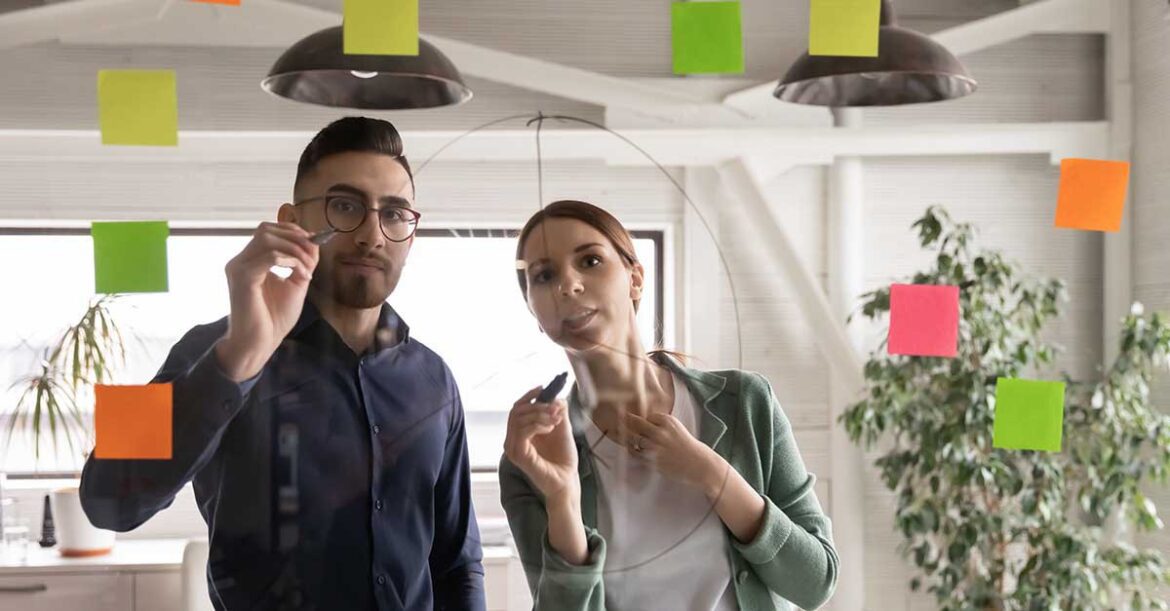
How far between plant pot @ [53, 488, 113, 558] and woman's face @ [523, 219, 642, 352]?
28cm

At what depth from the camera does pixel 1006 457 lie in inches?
47.7

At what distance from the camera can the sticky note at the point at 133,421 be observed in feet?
1.98

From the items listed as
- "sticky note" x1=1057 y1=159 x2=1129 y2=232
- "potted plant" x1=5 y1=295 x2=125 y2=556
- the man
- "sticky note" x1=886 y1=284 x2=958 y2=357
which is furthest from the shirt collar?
"sticky note" x1=1057 y1=159 x2=1129 y2=232

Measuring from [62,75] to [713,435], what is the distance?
0.45 m

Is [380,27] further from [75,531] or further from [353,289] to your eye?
[75,531]

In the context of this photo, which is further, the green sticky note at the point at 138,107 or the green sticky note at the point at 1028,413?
the green sticky note at the point at 1028,413

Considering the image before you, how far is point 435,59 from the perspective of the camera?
67cm

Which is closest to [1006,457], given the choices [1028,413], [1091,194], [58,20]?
[1028,413]

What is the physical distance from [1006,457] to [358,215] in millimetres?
880

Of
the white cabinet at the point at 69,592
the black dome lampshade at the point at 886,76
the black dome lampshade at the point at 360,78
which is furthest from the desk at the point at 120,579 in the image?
the black dome lampshade at the point at 886,76

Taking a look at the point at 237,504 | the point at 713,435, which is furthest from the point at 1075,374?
Answer: the point at 237,504

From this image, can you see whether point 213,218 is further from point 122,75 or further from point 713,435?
point 713,435

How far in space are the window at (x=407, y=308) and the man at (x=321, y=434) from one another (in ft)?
0.09

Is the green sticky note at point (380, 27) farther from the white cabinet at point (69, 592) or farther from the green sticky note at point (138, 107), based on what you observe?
the white cabinet at point (69, 592)
